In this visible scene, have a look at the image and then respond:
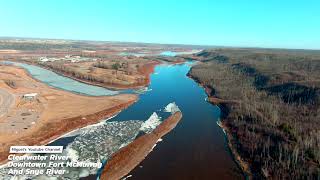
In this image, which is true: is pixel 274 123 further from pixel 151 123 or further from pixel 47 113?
pixel 47 113

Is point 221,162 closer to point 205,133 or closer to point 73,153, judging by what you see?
point 205,133

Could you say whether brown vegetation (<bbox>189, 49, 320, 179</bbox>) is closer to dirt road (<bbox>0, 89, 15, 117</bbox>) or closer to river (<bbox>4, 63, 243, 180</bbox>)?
river (<bbox>4, 63, 243, 180</bbox>)

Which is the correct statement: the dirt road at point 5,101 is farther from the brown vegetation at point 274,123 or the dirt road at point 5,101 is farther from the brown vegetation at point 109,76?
the brown vegetation at point 274,123

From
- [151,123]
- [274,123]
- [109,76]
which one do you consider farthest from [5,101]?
[274,123]

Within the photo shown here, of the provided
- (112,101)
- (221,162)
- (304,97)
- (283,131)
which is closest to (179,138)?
(221,162)


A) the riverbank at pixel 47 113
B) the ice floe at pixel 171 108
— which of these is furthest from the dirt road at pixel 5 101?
the ice floe at pixel 171 108
